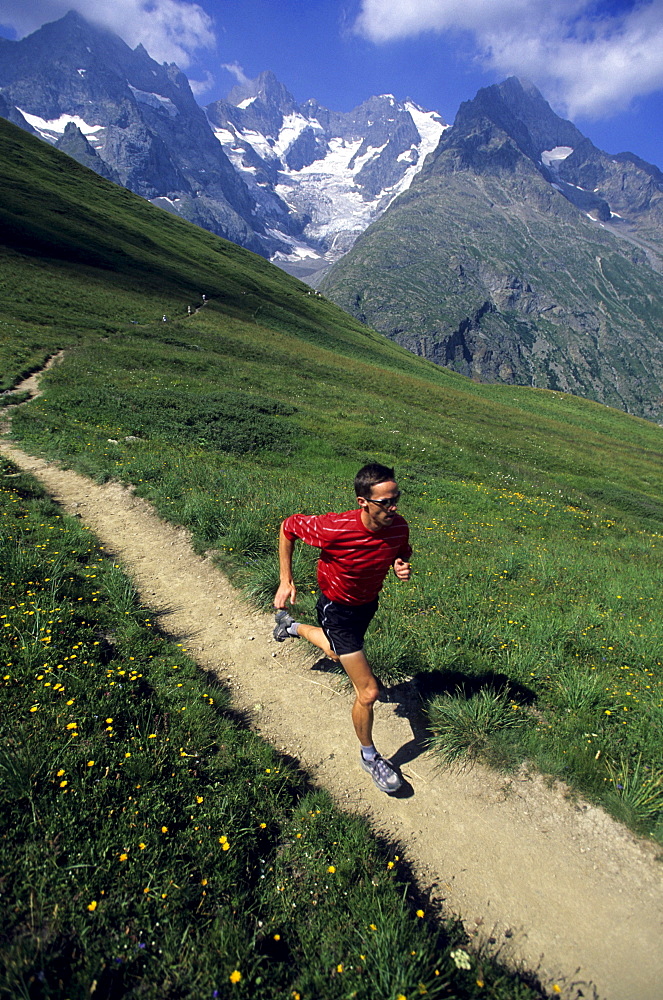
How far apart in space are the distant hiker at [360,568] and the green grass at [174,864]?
3.40 ft

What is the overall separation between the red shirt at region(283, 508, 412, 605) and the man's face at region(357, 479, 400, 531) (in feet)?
0.41

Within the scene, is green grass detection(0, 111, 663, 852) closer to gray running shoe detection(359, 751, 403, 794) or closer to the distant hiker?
gray running shoe detection(359, 751, 403, 794)

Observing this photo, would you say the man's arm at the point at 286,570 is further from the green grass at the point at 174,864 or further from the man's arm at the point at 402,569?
the green grass at the point at 174,864

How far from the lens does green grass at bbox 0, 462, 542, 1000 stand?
3215 mm

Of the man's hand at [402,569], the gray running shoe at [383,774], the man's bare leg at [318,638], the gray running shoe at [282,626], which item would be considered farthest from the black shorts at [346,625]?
the gray running shoe at [282,626]

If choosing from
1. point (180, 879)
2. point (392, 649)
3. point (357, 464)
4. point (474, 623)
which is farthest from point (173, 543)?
point (357, 464)

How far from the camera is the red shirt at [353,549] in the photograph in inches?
204

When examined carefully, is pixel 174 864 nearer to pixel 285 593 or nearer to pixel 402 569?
pixel 285 593

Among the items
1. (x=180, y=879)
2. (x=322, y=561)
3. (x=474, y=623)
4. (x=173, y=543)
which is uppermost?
(x=322, y=561)

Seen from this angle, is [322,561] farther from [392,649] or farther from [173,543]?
[173,543]

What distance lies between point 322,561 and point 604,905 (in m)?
4.23

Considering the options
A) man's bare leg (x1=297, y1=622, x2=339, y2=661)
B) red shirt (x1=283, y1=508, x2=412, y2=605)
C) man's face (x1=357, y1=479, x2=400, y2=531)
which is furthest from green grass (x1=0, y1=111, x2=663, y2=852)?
man's face (x1=357, y1=479, x2=400, y2=531)

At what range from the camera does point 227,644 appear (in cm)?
741

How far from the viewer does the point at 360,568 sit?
5.23m
